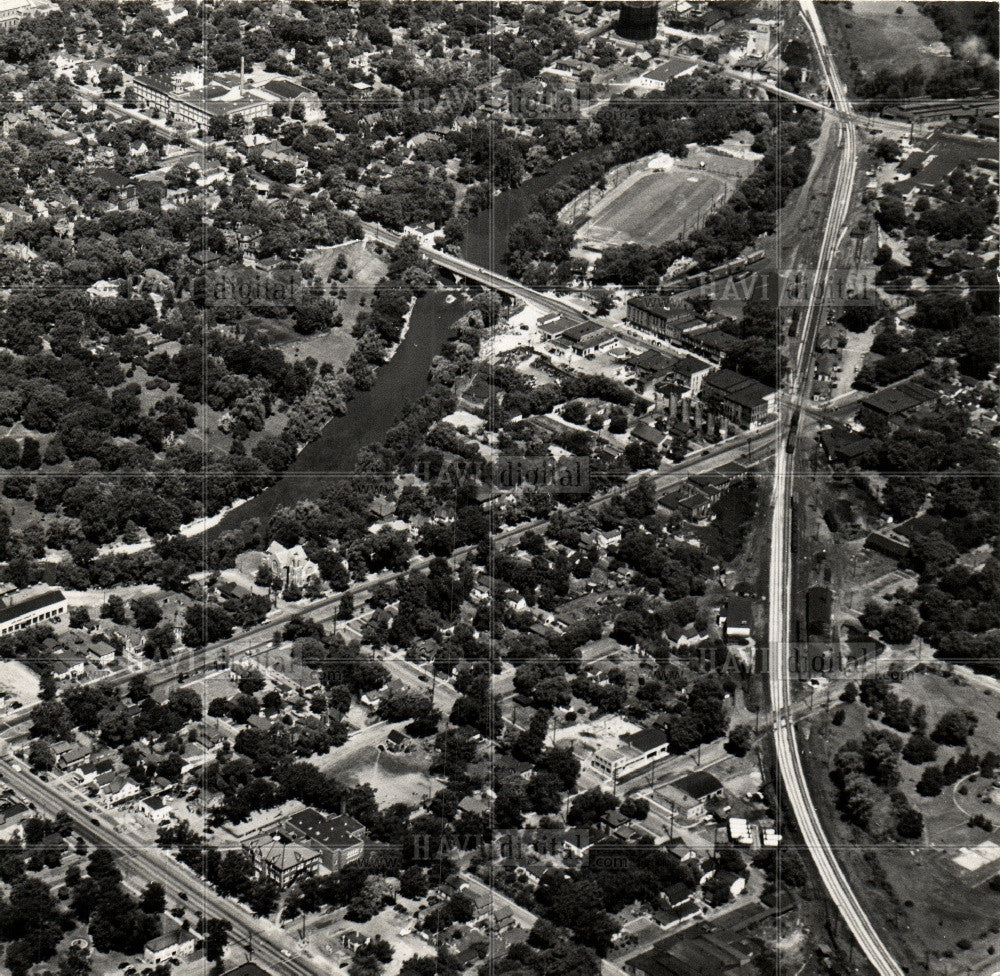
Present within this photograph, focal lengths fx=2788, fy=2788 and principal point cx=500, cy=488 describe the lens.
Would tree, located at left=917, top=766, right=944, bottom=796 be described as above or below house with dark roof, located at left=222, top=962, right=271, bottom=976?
above

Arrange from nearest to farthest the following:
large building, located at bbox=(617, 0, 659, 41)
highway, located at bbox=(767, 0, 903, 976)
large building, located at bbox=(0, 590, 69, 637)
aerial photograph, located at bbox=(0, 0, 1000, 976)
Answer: highway, located at bbox=(767, 0, 903, 976) → aerial photograph, located at bbox=(0, 0, 1000, 976) → large building, located at bbox=(0, 590, 69, 637) → large building, located at bbox=(617, 0, 659, 41)

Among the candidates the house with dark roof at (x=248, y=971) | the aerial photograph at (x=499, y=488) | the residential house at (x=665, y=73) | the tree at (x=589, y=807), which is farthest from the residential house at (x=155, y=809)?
the residential house at (x=665, y=73)

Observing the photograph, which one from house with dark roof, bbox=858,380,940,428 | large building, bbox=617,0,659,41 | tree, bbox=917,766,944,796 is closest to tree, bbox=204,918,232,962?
tree, bbox=917,766,944,796

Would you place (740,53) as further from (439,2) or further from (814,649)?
(814,649)

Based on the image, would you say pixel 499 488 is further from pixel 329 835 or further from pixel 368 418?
pixel 329 835

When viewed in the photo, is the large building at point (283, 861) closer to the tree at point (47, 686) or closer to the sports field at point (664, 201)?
the tree at point (47, 686)

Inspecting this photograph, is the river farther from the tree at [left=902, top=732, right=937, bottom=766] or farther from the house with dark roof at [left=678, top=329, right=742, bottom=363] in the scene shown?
the tree at [left=902, top=732, right=937, bottom=766]

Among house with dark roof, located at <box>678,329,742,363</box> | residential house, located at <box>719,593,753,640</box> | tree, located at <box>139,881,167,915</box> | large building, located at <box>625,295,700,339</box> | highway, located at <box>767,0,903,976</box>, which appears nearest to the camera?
tree, located at <box>139,881,167,915</box>
